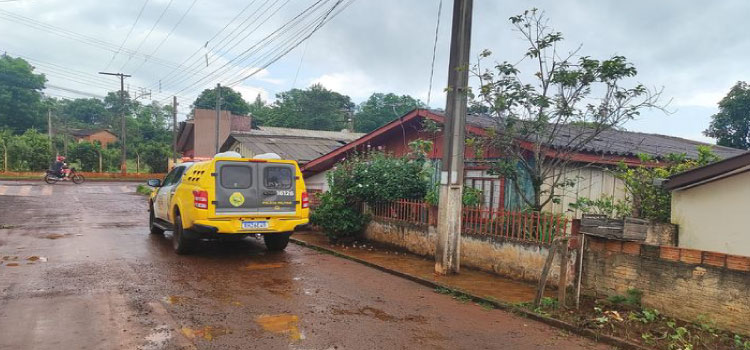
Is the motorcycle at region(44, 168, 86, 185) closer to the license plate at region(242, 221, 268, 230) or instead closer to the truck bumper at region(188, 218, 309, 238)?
the truck bumper at region(188, 218, 309, 238)

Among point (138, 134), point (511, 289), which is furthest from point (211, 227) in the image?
point (138, 134)

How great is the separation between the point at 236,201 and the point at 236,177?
1.48 ft

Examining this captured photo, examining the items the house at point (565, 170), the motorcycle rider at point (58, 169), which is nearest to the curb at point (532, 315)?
the house at point (565, 170)

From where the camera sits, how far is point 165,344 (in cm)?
423

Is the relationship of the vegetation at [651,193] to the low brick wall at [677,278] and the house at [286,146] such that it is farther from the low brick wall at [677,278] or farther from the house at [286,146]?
the house at [286,146]

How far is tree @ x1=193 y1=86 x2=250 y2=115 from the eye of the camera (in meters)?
62.0

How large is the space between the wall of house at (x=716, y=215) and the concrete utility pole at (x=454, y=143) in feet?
10.4

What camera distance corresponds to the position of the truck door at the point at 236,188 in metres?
8.34

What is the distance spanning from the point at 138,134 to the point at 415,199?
5623cm

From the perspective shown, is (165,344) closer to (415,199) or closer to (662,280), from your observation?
(662,280)

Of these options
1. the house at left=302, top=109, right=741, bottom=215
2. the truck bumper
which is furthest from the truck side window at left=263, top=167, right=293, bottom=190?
the house at left=302, top=109, right=741, bottom=215

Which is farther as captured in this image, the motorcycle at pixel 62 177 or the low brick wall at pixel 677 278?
the motorcycle at pixel 62 177

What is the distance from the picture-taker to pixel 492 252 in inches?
308

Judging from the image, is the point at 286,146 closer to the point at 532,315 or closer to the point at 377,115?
the point at 532,315
